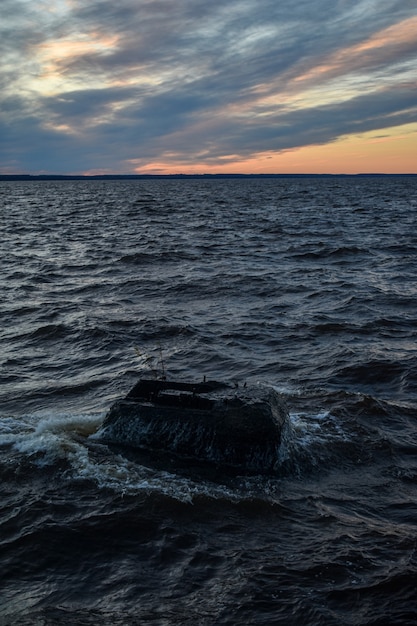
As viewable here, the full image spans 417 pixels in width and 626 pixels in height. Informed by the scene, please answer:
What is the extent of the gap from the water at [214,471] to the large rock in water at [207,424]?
10.6 inches

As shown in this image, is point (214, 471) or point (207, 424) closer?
point (214, 471)

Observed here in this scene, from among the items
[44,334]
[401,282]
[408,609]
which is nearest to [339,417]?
[408,609]

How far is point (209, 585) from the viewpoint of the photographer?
199 inches

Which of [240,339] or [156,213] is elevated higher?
[156,213]

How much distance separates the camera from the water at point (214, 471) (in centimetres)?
497

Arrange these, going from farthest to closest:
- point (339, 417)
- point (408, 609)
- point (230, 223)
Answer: point (230, 223), point (339, 417), point (408, 609)

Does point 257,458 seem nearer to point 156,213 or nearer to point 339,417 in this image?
point 339,417

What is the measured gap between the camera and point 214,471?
6.80 meters

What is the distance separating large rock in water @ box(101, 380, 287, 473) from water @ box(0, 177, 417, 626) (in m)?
0.27

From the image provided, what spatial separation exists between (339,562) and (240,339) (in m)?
7.92

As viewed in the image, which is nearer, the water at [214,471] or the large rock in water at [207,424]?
the water at [214,471]

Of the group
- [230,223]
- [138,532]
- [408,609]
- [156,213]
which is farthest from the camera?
[156,213]

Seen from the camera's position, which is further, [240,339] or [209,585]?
[240,339]

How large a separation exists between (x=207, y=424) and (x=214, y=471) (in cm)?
58
